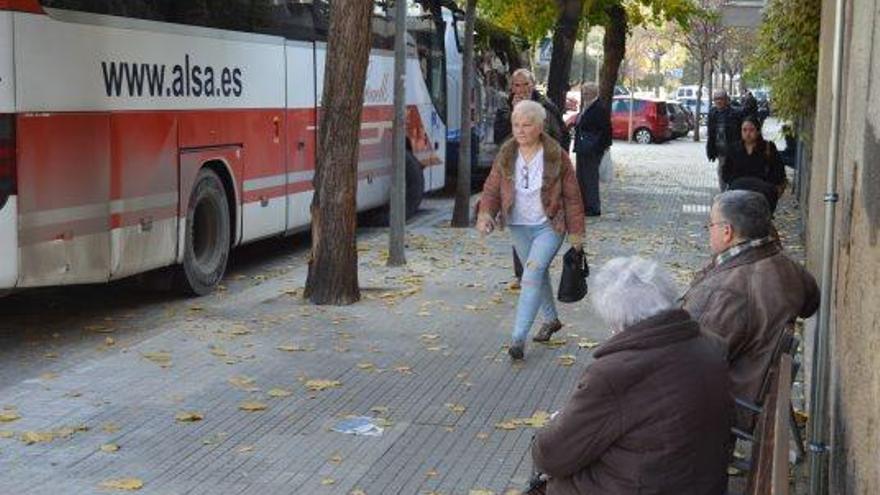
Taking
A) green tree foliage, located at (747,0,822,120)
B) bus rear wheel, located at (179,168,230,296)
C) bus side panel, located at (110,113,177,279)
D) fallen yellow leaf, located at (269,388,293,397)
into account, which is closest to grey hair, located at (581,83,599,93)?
green tree foliage, located at (747,0,822,120)

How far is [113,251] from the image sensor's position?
10.3m

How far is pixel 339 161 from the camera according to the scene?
1142cm

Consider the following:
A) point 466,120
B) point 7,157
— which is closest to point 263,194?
point 466,120

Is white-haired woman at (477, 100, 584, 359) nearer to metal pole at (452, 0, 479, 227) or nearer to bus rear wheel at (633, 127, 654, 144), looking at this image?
metal pole at (452, 0, 479, 227)

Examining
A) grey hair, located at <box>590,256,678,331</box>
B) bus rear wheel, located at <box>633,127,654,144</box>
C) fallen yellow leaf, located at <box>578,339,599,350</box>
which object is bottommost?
bus rear wheel, located at <box>633,127,654,144</box>

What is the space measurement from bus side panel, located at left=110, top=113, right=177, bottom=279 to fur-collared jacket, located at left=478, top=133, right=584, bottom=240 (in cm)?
279

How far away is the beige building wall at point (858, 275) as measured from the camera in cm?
419

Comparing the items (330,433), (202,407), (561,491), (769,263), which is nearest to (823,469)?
(769,263)

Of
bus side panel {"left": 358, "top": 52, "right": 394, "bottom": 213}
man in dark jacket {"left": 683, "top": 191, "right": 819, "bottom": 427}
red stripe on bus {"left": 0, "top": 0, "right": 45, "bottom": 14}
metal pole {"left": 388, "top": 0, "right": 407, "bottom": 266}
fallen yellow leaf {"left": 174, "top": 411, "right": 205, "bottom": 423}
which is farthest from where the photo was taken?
bus side panel {"left": 358, "top": 52, "right": 394, "bottom": 213}

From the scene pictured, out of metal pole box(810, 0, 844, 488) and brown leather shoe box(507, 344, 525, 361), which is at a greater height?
metal pole box(810, 0, 844, 488)

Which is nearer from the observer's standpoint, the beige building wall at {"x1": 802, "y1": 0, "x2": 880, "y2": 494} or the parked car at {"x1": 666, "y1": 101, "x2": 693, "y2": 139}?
the beige building wall at {"x1": 802, "y1": 0, "x2": 880, "y2": 494}

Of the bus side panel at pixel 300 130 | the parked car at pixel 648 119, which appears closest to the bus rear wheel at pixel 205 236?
the bus side panel at pixel 300 130

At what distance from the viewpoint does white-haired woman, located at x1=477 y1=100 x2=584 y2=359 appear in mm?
9062

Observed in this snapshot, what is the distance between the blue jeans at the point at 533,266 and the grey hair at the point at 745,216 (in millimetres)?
3254
